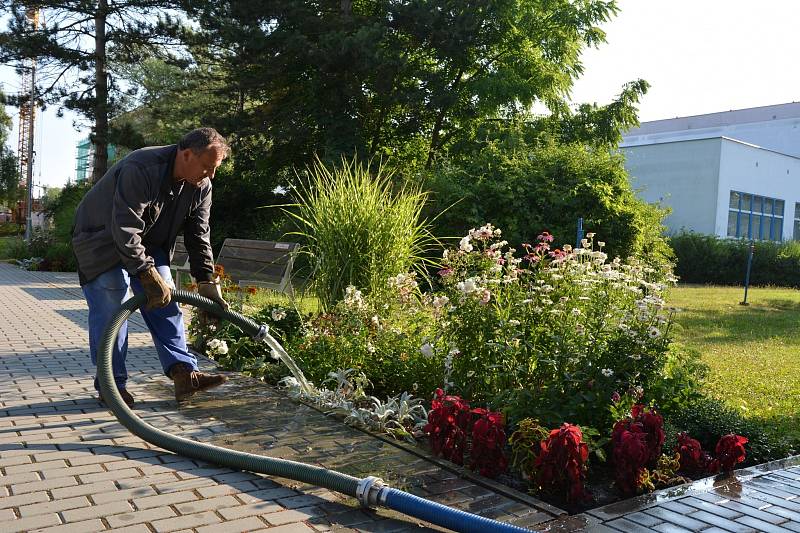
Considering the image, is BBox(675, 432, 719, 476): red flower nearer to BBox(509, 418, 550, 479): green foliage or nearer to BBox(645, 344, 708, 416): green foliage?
BBox(645, 344, 708, 416): green foliage

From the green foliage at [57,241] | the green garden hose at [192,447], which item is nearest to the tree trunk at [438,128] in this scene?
the green foliage at [57,241]

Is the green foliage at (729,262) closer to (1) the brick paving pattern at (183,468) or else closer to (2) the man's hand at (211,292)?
(2) the man's hand at (211,292)

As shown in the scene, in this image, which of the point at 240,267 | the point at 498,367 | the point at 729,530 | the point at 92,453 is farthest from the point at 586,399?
the point at 240,267

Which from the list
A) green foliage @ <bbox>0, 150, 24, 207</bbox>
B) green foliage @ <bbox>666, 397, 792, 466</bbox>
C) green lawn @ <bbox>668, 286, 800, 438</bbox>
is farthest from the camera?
green foliage @ <bbox>0, 150, 24, 207</bbox>

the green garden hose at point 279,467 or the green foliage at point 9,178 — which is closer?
the green garden hose at point 279,467

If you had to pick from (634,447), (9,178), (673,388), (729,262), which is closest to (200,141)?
(634,447)

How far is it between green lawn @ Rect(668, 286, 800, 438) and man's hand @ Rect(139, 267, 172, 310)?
10.7ft

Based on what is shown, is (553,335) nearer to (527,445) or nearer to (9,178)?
(527,445)

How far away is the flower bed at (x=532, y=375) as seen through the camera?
12.1 ft

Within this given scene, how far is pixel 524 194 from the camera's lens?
13.7m

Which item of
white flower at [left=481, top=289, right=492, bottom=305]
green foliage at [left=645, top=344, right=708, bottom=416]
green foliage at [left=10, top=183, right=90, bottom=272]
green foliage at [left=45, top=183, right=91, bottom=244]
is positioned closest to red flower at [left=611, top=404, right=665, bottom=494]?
green foliage at [left=645, top=344, right=708, bottom=416]

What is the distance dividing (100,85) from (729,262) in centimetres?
2388

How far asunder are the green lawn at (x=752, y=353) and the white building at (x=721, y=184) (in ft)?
62.2

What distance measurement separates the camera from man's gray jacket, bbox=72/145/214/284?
14.4 ft
